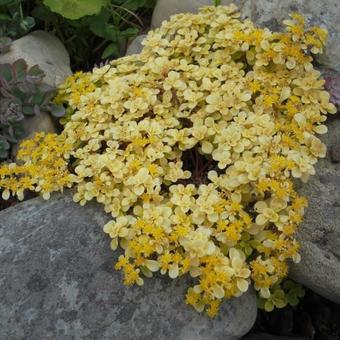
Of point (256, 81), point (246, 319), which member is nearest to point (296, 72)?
point (256, 81)

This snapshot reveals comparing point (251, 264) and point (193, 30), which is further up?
point (193, 30)

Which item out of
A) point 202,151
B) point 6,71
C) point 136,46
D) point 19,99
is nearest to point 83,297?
point 202,151

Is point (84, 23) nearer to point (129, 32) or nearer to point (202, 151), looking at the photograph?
point (129, 32)

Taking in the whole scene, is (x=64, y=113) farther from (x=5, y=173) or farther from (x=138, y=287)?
(x=138, y=287)

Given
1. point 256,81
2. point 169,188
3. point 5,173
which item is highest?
point 256,81

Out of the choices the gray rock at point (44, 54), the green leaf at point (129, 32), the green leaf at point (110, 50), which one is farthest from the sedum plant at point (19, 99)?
the green leaf at point (129, 32)

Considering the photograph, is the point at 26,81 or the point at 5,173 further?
the point at 26,81
